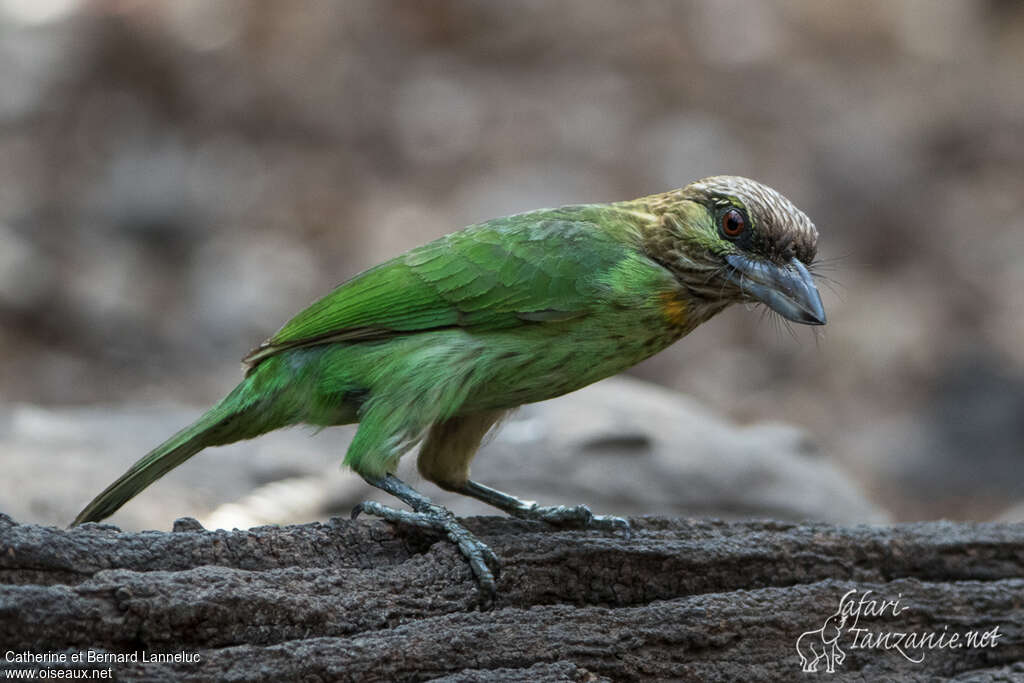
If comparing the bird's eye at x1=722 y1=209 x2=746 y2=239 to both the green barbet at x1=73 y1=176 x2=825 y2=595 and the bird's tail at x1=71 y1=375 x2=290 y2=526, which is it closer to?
the green barbet at x1=73 y1=176 x2=825 y2=595

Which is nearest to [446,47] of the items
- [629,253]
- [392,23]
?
[392,23]

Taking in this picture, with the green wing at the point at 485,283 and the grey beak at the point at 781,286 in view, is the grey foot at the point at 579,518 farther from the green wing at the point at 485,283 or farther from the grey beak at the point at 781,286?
the grey beak at the point at 781,286

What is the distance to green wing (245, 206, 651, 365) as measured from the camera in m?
4.18

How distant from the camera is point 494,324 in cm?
422

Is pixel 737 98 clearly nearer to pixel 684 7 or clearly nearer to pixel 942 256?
pixel 684 7

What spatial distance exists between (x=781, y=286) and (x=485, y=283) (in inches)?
39.0

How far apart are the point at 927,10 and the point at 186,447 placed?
11.5 metres

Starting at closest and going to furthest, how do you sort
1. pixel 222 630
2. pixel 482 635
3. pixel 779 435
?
1. pixel 222 630
2. pixel 482 635
3. pixel 779 435

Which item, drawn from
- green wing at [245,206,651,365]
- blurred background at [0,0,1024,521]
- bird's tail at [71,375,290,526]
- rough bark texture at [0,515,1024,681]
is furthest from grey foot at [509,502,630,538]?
blurred background at [0,0,1024,521]

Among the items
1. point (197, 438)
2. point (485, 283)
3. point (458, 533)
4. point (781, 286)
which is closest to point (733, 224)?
point (781, 286)

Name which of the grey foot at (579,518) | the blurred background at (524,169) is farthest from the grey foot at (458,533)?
the blurred background at (524,169)

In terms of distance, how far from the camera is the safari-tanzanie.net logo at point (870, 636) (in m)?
4.01

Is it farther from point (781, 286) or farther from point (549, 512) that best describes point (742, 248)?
point (549, 512)

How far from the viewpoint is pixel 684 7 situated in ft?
43.1
